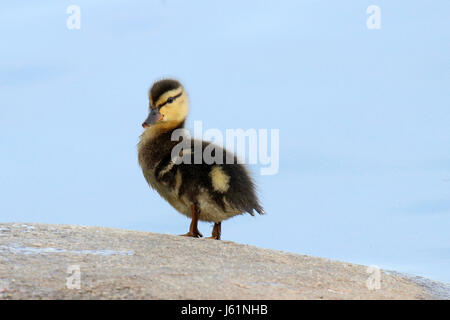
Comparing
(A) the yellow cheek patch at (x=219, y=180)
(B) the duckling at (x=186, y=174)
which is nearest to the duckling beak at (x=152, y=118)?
(B) the duckling at (x=186, y=174)

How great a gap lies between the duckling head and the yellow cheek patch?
77 cm

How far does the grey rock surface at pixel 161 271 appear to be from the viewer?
453 centimetres

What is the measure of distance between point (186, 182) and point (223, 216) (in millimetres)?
477

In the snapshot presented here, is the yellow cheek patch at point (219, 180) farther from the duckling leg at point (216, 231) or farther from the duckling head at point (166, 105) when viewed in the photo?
the duckling head at point (166, 105)

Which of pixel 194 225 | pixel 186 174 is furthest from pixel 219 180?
pixel 194 225

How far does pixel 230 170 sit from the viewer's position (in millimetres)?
6270

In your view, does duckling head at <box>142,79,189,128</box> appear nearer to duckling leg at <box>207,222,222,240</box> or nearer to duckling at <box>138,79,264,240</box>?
duckling at <box>138,79,264,240</box>

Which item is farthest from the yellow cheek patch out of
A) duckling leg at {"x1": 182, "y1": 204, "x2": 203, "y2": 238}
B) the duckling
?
duckling leg at {"x1": 182, "y1": 204, "x2": 203, "y2": 238}

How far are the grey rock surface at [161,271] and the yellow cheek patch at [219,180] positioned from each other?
0.45m

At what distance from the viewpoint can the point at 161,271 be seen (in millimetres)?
4977

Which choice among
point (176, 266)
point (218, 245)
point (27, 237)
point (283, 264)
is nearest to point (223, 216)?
point (218, 245)

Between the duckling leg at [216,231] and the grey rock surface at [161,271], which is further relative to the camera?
the duckling leg at [216,231]
